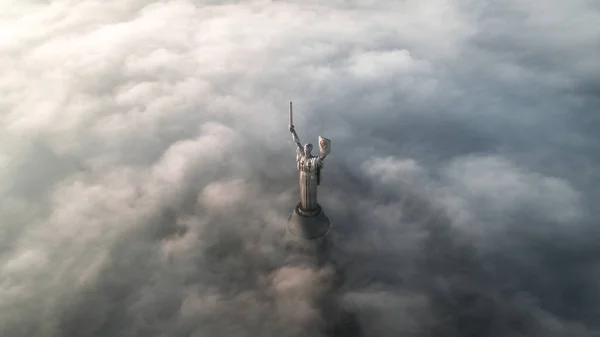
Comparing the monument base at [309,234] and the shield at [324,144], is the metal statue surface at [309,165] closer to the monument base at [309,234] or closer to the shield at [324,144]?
the shield at [324,144]

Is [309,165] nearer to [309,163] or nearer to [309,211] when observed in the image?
[309,163]

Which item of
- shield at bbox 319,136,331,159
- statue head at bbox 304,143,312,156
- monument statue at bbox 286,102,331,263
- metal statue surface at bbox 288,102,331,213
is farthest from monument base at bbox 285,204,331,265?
shield at bbox 319,136,331,159

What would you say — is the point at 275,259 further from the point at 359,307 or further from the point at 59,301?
the point at 59,301

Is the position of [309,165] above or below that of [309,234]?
above

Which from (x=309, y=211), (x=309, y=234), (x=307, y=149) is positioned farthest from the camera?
(x=309, y=211)

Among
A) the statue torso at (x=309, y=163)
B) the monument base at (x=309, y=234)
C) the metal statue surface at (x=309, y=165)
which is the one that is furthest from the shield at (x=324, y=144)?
the monument base at (x=309, y=234)

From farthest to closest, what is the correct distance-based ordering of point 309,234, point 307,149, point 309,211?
1. point 309,211
2. point 309,234
3. point 307,149

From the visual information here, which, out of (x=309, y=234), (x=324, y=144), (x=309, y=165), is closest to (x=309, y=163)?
(x=309, y=165)

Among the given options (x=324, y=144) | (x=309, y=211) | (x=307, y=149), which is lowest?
(x=309, y=211)
